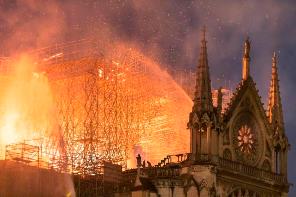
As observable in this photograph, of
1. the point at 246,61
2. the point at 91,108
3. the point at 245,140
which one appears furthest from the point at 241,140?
the point at 91,108

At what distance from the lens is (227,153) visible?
193 ft

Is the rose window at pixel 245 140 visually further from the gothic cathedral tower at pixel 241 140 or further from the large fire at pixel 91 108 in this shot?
the large fire at pixel 91 108

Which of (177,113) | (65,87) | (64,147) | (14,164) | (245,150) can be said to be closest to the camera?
(14,164)

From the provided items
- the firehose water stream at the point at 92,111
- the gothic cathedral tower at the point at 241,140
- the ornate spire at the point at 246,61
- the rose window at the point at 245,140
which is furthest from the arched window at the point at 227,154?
the firehose water stream at the point at 92,111

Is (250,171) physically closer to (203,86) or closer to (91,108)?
(203,86)

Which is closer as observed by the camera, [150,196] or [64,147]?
[150,196]

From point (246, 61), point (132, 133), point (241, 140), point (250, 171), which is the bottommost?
point (250, 171)

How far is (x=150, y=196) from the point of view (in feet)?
174

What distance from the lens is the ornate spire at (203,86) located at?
56.4 m

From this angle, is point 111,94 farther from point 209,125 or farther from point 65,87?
point 209,125

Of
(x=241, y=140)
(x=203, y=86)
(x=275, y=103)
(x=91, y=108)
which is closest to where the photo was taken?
(x=203, y=86)

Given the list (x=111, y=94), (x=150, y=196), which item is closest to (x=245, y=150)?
(x=150, y=196)

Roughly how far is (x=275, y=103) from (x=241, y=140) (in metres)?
6.69

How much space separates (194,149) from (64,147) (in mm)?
17243
